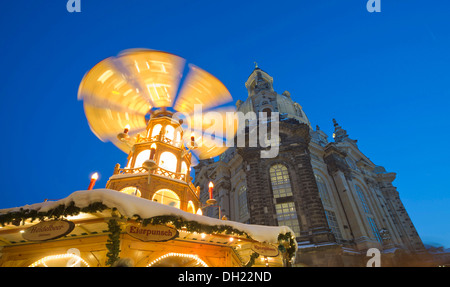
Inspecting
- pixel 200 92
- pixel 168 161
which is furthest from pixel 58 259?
pixel 200 92

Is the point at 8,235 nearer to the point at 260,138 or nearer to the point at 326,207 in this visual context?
the point at 260,138

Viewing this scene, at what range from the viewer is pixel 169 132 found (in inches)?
542

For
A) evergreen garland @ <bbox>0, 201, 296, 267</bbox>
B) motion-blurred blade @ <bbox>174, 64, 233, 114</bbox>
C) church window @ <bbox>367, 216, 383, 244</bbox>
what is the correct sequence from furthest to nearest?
church window @ <bbox>367, 216, 383, 244</bbox>, motion-blurred blade @ <bbox>174, 64, 233, 114</bbox>, evergreen garland @ <bbox>0, 201, 296, 267</bbox>

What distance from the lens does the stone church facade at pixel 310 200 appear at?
21280 mm

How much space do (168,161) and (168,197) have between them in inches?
88.9

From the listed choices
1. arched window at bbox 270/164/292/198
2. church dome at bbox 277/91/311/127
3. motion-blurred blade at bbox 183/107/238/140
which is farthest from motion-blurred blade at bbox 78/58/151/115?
church dome at bbox 277/91/311/127

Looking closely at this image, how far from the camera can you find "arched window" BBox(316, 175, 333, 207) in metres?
25.6

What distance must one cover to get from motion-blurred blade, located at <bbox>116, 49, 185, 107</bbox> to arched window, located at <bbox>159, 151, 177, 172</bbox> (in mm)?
3951

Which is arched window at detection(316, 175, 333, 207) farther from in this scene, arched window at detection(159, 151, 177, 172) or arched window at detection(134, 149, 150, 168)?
arched window at detection(134, 149, 150, 168)

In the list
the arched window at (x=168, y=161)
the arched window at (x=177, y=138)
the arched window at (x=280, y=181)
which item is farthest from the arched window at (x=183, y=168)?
the arched window at (x=280, y=181)

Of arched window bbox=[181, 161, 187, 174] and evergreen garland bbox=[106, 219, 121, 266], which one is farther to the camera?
arched window bbox=[181, 161, 187, 174]
